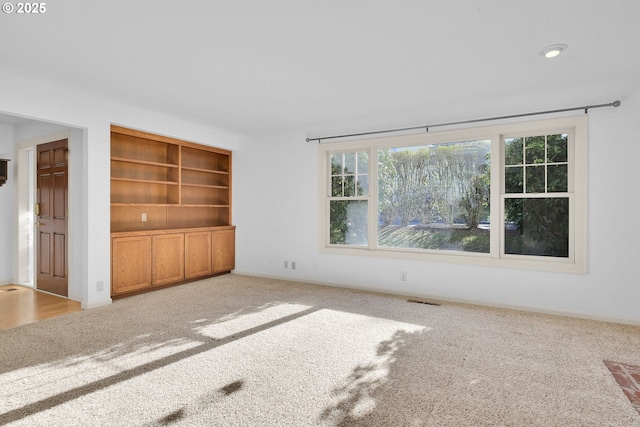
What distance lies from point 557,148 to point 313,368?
3627 millimetres

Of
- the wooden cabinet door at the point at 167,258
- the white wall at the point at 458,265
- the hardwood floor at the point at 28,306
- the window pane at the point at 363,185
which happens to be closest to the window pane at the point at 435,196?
the window pane at the point at 363,185

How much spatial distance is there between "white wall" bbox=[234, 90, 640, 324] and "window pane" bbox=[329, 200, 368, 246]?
0.87 ft

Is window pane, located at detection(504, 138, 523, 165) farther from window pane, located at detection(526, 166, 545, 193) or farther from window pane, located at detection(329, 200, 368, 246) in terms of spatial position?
window pane, located at detection(329, 200, 368, 246)

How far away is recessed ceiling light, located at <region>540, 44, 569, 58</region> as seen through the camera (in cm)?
283

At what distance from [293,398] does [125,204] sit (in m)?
3.78

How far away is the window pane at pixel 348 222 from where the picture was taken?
5254 mm

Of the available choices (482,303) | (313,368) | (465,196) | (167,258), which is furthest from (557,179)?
(167,258)

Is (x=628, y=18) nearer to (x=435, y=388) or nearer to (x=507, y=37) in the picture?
(x=507, y=37)

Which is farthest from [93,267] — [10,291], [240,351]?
[240,351]

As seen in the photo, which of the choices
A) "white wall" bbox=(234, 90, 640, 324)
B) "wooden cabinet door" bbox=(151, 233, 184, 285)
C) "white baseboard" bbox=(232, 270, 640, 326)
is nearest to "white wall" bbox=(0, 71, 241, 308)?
"wooden cabinet door" bbox=(151, 233, 184, 285)

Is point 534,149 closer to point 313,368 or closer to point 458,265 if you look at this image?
point 458,265

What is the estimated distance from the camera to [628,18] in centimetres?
243

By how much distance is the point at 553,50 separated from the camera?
287 cm

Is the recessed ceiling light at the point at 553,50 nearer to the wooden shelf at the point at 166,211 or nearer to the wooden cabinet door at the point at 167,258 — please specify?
the wooden shelf at the point at 166,211
